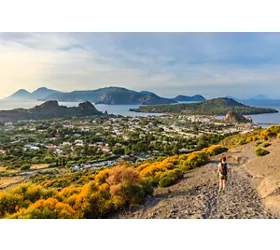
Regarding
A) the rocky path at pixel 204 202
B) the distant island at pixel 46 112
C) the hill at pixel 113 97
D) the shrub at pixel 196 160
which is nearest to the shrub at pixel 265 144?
the shrub at pixel 196 160

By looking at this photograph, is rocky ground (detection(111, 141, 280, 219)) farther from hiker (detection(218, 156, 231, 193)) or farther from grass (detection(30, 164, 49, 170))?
grass (detection(30, 164, 49, 170))

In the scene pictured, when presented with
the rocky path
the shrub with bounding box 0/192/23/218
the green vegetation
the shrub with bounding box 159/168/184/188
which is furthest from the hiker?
the shrub with bounding box 0/192/23/218

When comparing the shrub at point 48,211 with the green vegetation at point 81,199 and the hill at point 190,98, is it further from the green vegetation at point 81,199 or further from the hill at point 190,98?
the hill at point 190,98

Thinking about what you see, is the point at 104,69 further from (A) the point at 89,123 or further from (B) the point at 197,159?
(B) the point at 197,159

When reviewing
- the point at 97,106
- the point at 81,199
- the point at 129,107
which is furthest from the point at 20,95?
the point at 81,199

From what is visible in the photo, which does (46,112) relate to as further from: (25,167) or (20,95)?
(25,167)
